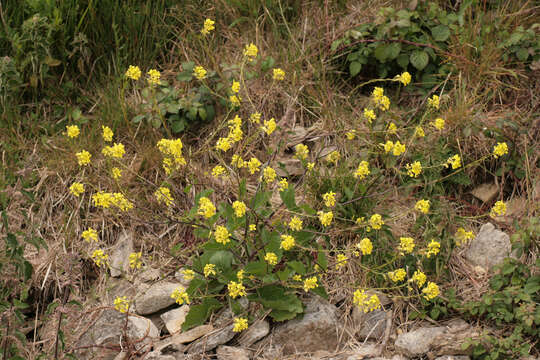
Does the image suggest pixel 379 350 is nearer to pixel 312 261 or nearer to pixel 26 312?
pixel 312 261

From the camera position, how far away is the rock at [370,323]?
120 inches

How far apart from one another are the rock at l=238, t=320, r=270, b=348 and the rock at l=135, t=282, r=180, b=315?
429 millimetres

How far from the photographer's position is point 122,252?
3.47 metres

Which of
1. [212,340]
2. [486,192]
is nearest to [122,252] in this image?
[212,340]

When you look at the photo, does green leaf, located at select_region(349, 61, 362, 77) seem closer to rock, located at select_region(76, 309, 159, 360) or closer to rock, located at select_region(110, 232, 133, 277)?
rock, located at select_region(110, 232, 133, 277)

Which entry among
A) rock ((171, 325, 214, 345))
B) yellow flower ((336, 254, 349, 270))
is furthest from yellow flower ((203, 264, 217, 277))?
A: yellow flower ((336, 254, 349, 270))

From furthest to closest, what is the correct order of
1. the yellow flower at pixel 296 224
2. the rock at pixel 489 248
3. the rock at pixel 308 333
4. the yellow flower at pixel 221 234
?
the rock at pixel 489 248, the rock at pixel 308 333, the yellow flower at pixel 296 224, the yellow flower at pixel 221 234

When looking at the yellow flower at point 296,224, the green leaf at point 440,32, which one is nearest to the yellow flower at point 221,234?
the yellow flower at point 296,224

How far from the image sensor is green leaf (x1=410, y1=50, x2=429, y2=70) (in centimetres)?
382

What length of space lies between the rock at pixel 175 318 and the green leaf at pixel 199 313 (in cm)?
9

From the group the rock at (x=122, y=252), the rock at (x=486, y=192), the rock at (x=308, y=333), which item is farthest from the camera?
the rock at (x=486, y=192)

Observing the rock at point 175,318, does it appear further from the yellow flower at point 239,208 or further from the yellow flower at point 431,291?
the yellow flower at point 431,291

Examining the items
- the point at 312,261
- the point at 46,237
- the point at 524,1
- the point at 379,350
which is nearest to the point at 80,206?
the point at 46,237

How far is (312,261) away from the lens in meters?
3.11
